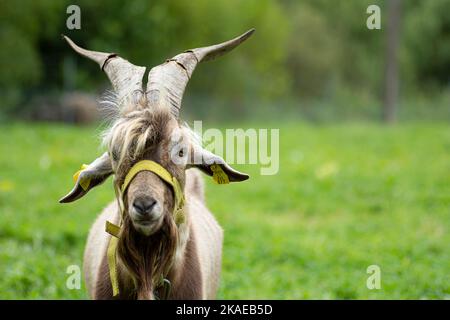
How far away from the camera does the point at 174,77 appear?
4.48 metres

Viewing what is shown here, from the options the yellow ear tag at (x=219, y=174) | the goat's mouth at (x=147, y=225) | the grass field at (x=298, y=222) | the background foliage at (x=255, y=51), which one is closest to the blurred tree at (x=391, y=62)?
the background foliage at (x=255, y=51)

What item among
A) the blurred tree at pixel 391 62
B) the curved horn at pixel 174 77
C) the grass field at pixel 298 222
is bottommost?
the grass field at pixel 298 222

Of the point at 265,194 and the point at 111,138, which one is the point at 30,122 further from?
the point at 111,138

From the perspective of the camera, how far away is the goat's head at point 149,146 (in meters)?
3.85

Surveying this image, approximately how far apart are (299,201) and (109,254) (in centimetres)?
777

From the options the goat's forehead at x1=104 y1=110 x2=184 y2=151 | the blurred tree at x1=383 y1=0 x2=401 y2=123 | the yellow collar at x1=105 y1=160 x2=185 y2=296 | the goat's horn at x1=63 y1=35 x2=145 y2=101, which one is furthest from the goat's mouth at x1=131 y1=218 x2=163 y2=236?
the blurred tree at x1=383 y1=0 x2=401 y2=123

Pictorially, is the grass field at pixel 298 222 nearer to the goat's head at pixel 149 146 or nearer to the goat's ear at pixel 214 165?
the goat's head at pixel 149 146

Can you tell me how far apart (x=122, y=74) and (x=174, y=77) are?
38 cm

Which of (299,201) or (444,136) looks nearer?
(299,201)

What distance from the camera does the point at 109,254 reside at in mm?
4301

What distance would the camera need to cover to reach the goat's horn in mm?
4457

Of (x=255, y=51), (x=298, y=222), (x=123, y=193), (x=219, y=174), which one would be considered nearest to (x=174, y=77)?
(x=219, y=174)

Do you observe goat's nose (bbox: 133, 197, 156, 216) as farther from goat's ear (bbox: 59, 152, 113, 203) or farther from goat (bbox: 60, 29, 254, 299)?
goat's ear (bbox: 59, 152, 113, 203)
